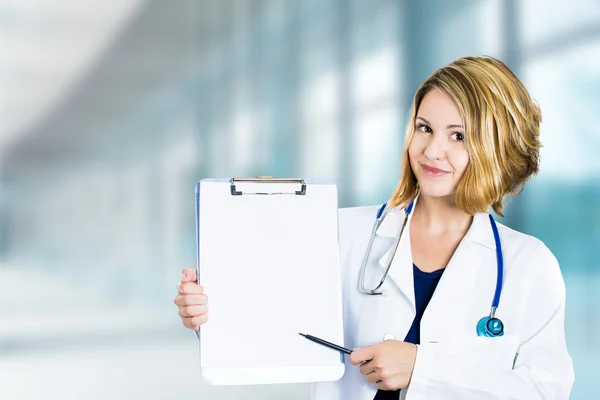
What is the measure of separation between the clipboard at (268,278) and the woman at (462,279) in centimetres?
6

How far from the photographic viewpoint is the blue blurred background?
307 cm

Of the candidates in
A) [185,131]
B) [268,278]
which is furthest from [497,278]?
[185,131]

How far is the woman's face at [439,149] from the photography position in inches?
48.5

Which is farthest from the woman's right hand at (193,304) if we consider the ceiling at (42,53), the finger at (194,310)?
the ceiling at (42,53)

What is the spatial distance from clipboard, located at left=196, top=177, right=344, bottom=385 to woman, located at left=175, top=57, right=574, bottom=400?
0.06m

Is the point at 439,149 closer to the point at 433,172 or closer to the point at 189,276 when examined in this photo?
the point at 433,172

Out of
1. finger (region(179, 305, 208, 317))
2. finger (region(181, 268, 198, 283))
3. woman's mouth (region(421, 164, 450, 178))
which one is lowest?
finger (region(179, 305, 208, 317))

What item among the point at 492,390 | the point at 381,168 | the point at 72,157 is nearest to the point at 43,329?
the point at 72,157

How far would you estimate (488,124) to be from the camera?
1213 mm

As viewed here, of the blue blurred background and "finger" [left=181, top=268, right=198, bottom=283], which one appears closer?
"finger" [left=181, top=268, right=198, bottom=283]

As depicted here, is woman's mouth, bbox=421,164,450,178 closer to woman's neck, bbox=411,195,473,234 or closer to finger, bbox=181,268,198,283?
woman's neck, bbox=411,195,473,234

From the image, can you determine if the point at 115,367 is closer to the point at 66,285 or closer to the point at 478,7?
the point at 66,285

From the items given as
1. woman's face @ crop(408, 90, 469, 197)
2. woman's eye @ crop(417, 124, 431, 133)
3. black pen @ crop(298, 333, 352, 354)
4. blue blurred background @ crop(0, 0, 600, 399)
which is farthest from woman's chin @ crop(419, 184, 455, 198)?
blue blurred background @ crop(0, 0, 600, 399)

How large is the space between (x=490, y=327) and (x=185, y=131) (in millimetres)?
2339
